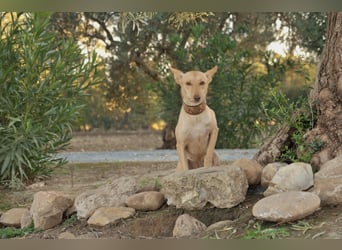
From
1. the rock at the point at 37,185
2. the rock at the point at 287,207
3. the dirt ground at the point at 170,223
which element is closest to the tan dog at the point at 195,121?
the dirt ground at the point at 170,223

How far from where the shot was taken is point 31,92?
3.20 meters

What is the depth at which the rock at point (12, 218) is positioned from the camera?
252 centimetres

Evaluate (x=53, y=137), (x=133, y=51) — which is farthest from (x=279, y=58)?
(x=53, y=137)

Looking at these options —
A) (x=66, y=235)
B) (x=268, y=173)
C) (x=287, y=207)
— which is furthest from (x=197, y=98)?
(x=66, y=235)

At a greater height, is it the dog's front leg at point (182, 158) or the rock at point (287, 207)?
the dog's front leg at point (182, 158)

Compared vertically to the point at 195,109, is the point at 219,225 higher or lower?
lower

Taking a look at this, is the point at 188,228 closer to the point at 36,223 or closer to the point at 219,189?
the point at 219,189

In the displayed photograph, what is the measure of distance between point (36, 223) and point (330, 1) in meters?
1.92

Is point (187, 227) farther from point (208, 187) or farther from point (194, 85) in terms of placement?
point (194, 85)

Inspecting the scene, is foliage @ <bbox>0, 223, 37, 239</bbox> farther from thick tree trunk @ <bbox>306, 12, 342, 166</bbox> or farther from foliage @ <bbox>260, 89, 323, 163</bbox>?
thick tree trunk @ <bbox>306, 12, 342, 166</bbox>

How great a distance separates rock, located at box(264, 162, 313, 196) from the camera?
205 centimetres

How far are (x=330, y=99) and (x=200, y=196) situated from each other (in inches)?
32.2

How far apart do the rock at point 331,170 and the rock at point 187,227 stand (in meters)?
0.56

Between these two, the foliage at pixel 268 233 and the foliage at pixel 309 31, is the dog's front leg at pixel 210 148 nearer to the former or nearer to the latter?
the foliage at pixel 268 233
